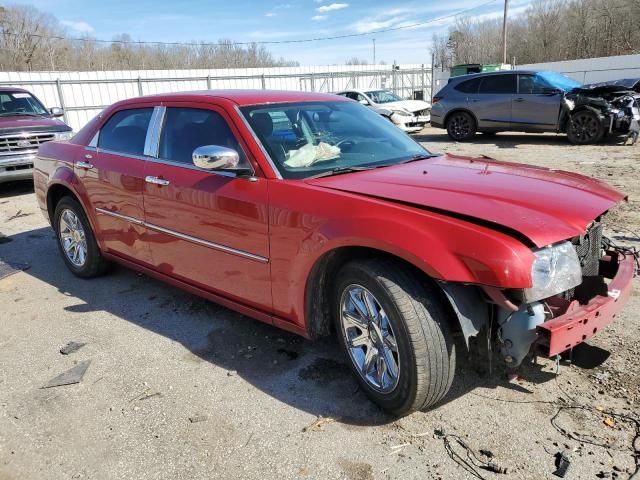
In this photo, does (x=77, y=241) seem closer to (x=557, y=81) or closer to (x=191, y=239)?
(x=191, y=239)

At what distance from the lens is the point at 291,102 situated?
3750 millimetres

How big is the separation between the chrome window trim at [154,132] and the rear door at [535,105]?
1090 cm

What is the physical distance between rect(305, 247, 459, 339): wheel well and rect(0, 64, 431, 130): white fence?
16629 mm

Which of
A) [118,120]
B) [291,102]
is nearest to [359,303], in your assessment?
[291,102]

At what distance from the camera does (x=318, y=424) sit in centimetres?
276

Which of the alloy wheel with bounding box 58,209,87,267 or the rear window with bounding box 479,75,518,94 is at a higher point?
the rear window with bounding box 479,75,518,94

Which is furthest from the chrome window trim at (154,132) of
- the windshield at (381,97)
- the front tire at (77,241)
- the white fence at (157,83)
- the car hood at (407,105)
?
the white fence at (157,83)

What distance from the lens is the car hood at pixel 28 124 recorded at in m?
9.35

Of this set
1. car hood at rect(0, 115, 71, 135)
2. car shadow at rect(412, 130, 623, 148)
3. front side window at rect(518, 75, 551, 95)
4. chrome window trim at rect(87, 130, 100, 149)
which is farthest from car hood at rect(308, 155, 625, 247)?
car shadow at rect(412, 130, 623, 148)

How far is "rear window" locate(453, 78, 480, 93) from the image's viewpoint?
13.7 metres

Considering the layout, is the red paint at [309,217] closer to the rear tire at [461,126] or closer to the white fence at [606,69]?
the rear tire at [461,126]

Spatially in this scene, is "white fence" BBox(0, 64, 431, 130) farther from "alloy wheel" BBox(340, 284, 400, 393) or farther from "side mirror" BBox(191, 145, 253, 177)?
"alloy wheel" BBox(340, 284, 400, 393)

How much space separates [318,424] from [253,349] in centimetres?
97

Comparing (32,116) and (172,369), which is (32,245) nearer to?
(172,369)
